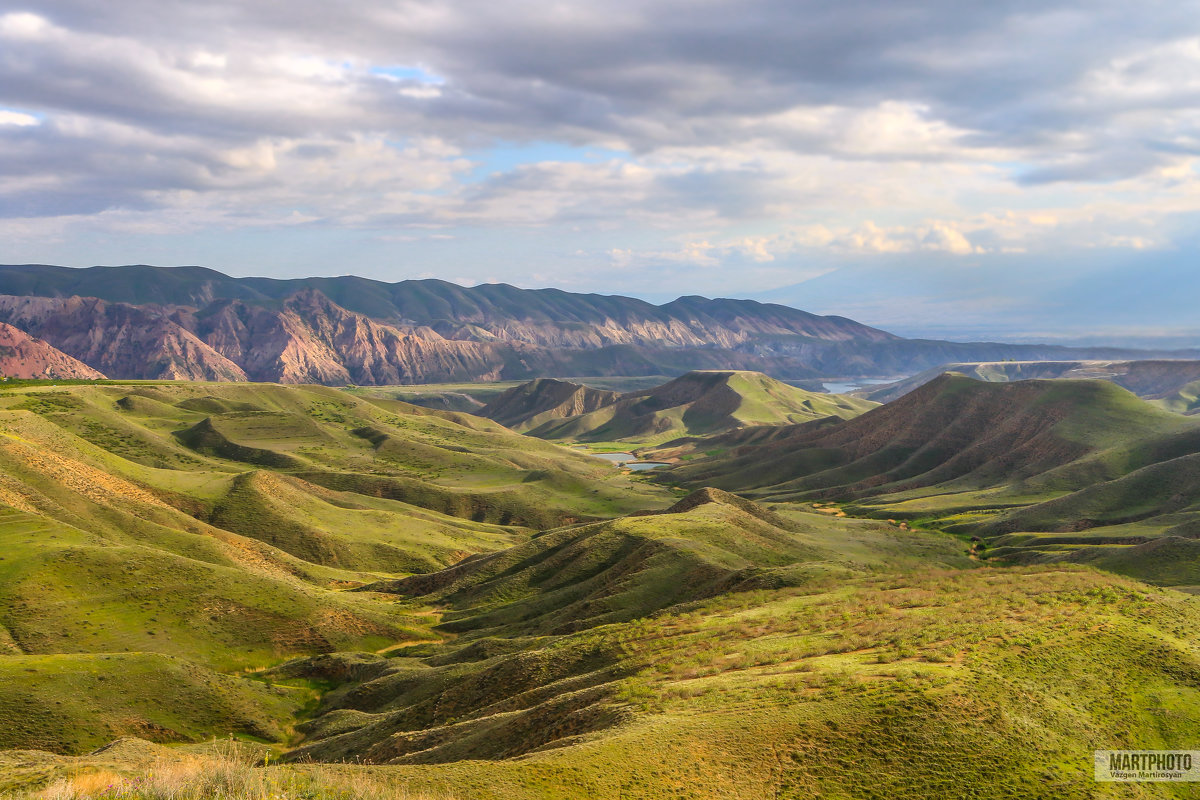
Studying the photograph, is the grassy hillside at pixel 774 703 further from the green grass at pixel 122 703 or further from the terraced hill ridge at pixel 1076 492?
the terraced hill ridge at pixel 1076 492

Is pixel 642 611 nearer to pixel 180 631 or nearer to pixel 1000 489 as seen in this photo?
pixel 180 631

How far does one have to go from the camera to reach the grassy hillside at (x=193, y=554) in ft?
226

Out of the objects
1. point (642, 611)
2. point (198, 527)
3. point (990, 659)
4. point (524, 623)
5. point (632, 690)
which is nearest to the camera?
point (990, 659)

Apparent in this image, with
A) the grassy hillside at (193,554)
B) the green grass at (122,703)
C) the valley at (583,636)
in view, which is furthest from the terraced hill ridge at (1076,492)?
the green grass at (122,703)

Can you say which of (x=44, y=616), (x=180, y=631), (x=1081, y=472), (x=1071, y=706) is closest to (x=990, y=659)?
(x=1071, y=706)

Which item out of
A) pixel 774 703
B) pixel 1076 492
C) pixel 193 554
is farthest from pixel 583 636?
pixel 1076 492

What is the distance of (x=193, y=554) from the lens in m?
111

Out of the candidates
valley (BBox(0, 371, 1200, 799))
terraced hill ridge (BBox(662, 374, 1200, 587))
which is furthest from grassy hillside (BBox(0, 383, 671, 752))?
terraced hill ridge (BBox(662, 374, 1200, 587))

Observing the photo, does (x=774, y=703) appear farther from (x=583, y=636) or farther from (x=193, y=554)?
(x=193, y=554)

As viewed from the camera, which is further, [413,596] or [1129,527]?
[1129,527]

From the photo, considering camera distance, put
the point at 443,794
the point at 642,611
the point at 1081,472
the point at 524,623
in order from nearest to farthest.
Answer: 1. the point at 443,794
2. the point at 642,611
3. the point at 524,623
4. the point at 1081,472

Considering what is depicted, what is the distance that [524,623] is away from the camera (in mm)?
85312

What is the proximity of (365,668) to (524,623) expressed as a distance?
1606cm

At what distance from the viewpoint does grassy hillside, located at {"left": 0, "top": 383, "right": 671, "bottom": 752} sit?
68812 mm
